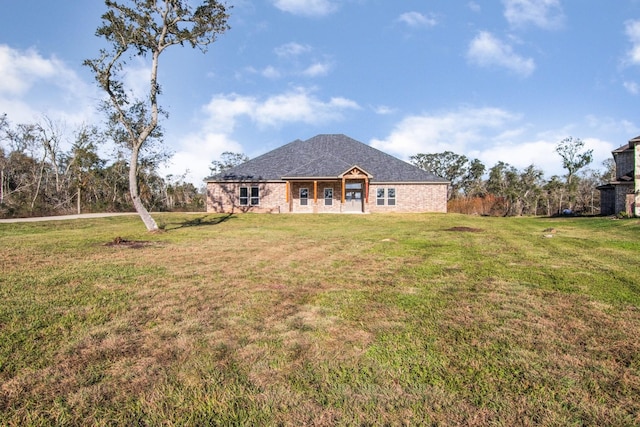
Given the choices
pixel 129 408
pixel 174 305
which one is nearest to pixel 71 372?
pixel 129 408

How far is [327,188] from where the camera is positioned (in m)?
26.3

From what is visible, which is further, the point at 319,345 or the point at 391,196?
the point at 391,196

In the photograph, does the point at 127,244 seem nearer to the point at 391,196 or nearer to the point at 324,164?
the point at 324,164

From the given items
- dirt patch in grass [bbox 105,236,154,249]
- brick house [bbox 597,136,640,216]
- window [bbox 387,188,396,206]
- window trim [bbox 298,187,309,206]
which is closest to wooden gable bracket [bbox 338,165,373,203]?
window [bbox 387,188,396,206]

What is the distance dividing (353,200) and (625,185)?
1842cm

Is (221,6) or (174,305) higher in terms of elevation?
(221,6)

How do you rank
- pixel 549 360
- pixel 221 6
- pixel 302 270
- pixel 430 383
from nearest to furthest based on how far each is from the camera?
pixel 430 383
pixel 549 360
pixel 302 270
pixel 221 6

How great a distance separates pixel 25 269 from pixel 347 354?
6.02 m

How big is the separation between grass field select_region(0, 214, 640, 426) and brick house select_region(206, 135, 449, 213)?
772 inches

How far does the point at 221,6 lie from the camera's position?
13.4 m

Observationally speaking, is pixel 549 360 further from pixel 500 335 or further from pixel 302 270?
pixel 302 270

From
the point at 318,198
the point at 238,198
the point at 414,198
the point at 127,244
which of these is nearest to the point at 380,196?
the point at 414,198

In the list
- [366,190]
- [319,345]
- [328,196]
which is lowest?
[319,345]

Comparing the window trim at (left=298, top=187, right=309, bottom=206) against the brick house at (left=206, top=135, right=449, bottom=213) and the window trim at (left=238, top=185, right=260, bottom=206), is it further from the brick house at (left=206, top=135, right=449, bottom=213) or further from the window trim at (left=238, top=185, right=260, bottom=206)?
the window trim at (left=238, top=185, right=260, bottom=206)
